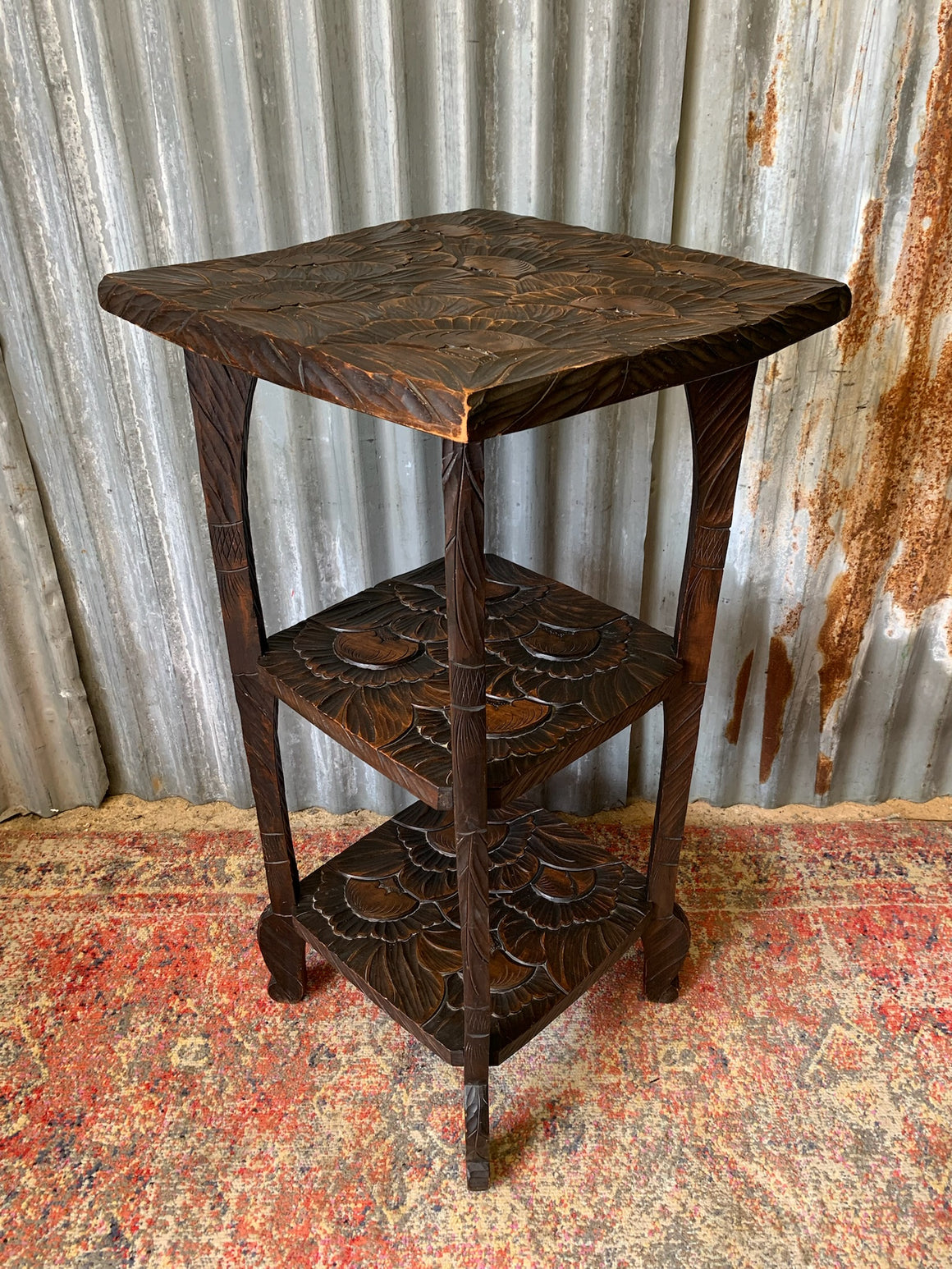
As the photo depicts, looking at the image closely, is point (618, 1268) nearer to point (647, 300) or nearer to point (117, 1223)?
point (117, 1223)

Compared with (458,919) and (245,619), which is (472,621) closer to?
(245,619)

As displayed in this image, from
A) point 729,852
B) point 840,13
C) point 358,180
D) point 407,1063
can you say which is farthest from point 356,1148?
point 840,13

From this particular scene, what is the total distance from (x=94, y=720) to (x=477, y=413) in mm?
1430

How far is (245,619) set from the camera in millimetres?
1264

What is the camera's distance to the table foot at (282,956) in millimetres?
1502

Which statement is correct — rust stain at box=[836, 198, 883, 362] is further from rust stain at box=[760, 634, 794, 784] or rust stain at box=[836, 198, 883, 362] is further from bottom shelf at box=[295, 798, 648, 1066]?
bottom shelf at box=[295, 798, 648, 1066]

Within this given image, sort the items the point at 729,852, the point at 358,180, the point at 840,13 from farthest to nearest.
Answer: the point at 729,852
the point at 358,180
the point at 840,13

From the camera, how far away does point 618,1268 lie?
1203 mm

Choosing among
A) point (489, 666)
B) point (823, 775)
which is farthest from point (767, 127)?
point (823, 775)

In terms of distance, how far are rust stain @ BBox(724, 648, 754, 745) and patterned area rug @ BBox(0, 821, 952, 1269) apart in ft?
0.78

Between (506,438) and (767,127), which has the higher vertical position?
(767,127)

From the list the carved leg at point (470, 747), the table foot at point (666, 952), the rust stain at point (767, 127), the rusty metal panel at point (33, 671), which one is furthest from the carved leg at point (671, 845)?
the rusty metal panel at point (33, 671)

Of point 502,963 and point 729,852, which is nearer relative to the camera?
point 502,963

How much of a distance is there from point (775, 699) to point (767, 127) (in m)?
0.96
